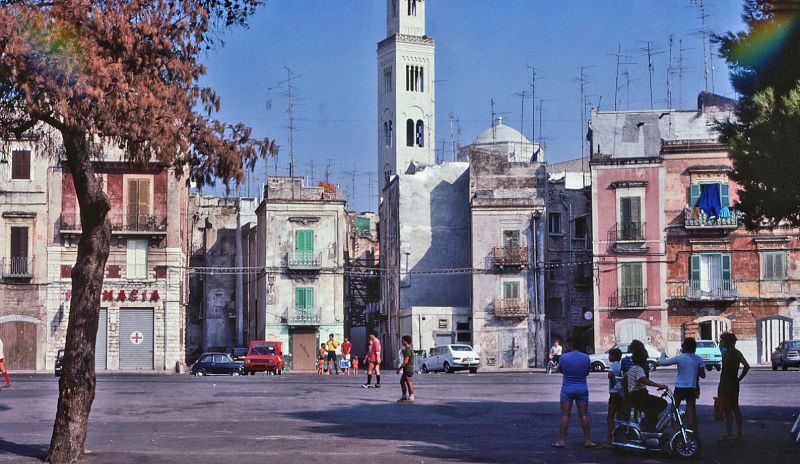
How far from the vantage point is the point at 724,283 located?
5909cm

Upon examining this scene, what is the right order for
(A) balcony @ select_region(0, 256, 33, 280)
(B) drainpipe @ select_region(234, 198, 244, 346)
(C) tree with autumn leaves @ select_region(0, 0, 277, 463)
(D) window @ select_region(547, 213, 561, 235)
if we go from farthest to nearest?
(B) drainpipe @ select_region(234, 198, 244, 346) → (D) window @ select_region(547, 213, 561, 235) → (A) balcony @ select_region(0, 256, 33, 280) → (C) tree with autumn leaves @ select_region(0, 0, 277, 463)

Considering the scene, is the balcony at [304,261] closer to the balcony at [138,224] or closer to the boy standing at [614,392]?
the balcony at [138,224]

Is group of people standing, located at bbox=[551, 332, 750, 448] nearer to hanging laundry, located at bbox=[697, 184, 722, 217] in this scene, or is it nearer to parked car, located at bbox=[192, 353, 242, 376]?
parked car, located at bbox=[192, 353, 242, 376]

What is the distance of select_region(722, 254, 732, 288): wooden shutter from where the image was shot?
5906 cm

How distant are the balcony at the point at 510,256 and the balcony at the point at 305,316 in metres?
10.3

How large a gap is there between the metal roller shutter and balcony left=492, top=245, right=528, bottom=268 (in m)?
18.2

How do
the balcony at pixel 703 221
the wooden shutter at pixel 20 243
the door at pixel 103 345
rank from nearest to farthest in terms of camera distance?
the wooden shutter at pixel 20 243 → the door at pixel 103 345 → the balcony at pixel 703 221

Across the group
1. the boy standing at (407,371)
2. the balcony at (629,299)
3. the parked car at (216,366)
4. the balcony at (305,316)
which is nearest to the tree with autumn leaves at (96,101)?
the boy standing at (407,371)

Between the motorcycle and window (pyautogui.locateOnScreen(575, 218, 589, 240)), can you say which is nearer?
the motorcycle

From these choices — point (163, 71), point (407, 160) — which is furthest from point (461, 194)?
point (163, 71)

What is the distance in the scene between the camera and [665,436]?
53.5 ft

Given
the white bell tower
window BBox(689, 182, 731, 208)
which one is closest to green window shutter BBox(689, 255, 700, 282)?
window BBox(689, 182, 731, 208)

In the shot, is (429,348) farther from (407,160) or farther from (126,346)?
(407,160)

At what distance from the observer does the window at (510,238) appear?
6266 cm
